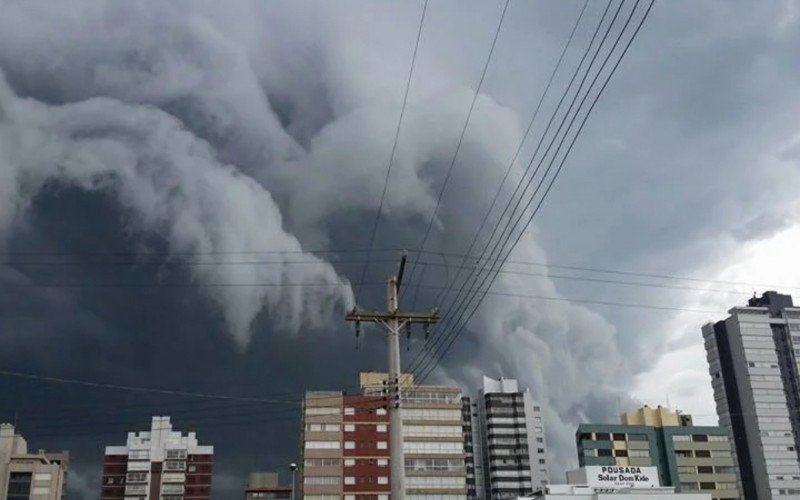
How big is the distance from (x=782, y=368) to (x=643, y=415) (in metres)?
45.4

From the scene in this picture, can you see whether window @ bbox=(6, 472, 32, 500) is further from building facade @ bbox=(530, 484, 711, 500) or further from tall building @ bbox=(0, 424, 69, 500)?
building facade @ bbox=(530, 484, 711, 500)

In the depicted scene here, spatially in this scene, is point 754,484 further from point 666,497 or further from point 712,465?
point 666,497

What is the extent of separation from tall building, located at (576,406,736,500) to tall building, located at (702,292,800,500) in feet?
79.4

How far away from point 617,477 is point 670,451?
6486 cm

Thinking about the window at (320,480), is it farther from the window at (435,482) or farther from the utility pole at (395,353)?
the utility pole at (395,353)

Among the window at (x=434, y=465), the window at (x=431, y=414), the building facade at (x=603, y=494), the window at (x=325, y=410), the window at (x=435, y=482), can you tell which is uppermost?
the window at (x=325, y=410)

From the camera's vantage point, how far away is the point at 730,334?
19800 centimetres

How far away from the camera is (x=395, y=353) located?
43.1 metres

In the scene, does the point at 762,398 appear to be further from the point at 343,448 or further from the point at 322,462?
the point at 322,462

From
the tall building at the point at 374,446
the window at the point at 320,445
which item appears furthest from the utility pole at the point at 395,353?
the window at the point at 320,445

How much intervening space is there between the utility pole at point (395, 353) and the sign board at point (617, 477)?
6670cm

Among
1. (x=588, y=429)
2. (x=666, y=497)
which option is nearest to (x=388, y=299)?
(x=666, y=497)

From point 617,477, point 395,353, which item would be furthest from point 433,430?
point 395,353

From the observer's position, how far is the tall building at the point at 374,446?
142375 mm
